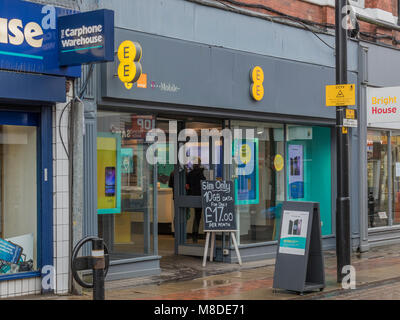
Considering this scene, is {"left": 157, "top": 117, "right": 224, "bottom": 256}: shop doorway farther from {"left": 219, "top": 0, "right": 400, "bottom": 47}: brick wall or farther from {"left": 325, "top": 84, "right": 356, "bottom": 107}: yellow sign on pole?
{"left": 325, "top": 84, "right": 356, "bottom": 107}: yellow sign on pole

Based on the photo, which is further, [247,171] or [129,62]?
[247,171]

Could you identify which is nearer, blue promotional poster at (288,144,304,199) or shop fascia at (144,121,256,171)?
shop fascia at (144,121,256,171)

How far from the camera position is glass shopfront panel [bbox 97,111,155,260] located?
36.3 ft

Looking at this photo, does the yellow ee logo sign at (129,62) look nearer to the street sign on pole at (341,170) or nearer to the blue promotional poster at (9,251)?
the blue promotional poster at (9,251)

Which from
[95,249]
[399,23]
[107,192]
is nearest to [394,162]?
[399,23]

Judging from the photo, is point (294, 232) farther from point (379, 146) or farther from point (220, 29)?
point (379, 146)

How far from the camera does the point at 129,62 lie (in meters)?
10.5

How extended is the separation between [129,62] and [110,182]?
203 centimetres

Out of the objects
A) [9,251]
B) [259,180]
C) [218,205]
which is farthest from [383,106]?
[9,251]

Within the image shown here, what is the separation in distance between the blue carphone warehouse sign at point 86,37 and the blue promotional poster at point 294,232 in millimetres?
3487

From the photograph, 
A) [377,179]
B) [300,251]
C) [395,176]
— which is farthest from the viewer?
[395,176]

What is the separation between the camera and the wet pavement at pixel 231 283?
980 cm

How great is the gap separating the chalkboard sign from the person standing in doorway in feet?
2.53

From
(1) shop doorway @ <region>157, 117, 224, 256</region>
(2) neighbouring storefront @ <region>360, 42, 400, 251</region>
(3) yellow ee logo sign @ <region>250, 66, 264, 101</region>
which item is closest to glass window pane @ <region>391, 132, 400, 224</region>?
(2) neighbouring storefront @ <region>360, 42, 400, 251</region>
